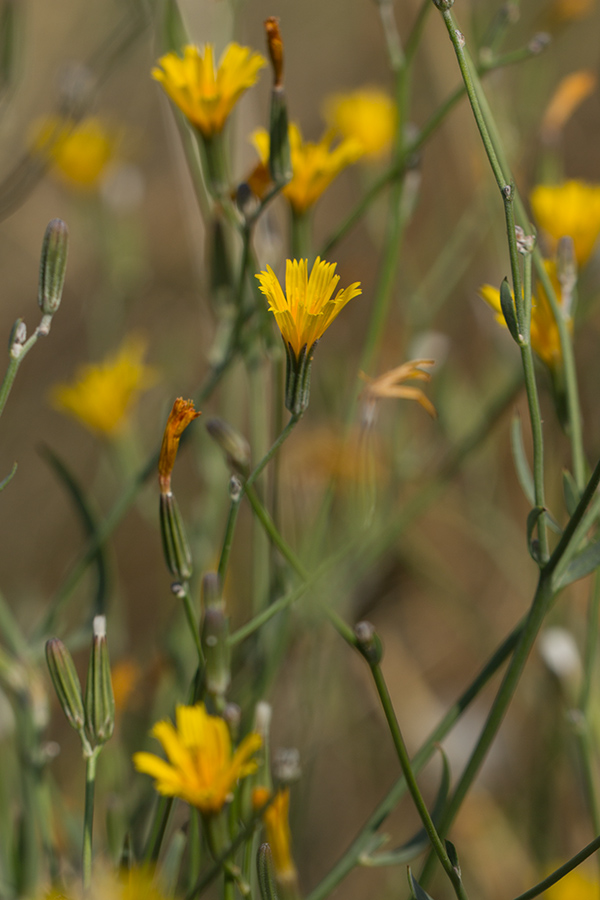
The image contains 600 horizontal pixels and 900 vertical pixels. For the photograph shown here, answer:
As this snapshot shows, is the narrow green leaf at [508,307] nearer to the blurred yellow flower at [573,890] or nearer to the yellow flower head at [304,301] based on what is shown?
the yellow flower head at [304,301]

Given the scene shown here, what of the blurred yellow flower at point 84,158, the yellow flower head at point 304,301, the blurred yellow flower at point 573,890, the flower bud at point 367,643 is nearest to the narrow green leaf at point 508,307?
the yellow flower head at point 304,301

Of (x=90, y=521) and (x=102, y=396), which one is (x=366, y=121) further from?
(x=90, y=521)

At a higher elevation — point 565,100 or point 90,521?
point 565,100

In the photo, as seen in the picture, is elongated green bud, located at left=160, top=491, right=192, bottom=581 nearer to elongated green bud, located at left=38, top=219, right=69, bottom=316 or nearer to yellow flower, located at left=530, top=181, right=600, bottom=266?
elongated green bud, located at left=38, top=219, right=69, bottom=316

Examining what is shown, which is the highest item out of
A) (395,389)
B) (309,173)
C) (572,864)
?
(309,173)

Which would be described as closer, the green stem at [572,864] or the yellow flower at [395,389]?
the green stem at [572,864]

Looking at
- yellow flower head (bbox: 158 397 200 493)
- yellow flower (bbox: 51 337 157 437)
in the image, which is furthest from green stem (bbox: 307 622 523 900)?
yellow flower (bbox: 51 337 157 437)

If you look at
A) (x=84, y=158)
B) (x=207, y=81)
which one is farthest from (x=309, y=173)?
(x=84, y=158)
